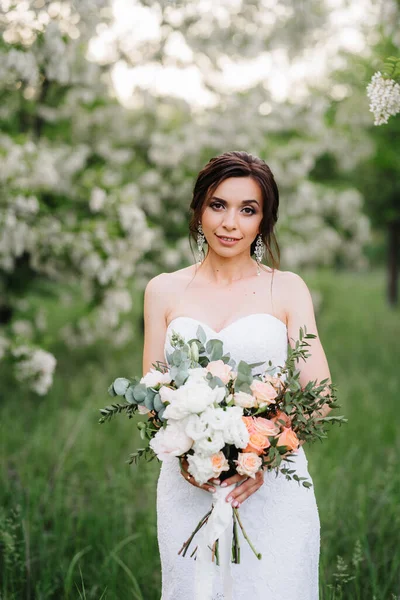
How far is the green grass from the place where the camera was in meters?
3.34

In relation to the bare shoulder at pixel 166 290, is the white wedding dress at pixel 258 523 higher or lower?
lower

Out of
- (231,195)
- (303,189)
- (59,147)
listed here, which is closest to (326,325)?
(303,189)

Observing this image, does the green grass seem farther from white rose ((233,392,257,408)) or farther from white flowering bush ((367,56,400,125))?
white flowering bush ((367,56,400,125))

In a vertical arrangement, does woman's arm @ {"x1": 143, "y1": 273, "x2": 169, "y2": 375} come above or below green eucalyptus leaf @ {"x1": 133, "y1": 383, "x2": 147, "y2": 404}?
above

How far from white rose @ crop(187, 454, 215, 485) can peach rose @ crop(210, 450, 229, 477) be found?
0.05 ft

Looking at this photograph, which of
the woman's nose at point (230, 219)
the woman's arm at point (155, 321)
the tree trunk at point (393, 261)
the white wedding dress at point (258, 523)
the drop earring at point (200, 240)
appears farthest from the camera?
the tree trunk at point (393, 261)

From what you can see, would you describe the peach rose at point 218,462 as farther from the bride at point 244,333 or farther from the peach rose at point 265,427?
the bride at point 244,333

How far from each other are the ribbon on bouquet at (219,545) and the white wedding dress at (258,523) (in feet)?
0.35

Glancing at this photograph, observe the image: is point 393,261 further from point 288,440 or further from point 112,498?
point 288,440

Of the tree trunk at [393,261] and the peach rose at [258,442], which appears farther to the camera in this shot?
the tree trunk at [393,261]

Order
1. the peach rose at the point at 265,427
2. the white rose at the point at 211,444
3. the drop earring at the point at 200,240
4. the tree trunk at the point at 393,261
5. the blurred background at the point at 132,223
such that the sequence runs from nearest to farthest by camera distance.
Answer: the white rose at the point at 211,444 < the peach rose at the point at 265,427 < the drop earring at the point at 200,240 < the blurred background at the point at 132,223 < the tree trunk at the point at 393,261

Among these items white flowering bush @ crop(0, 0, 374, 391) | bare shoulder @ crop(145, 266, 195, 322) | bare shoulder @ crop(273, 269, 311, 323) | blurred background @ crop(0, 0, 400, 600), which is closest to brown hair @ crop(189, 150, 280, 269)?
bare shoulder @ crop(273, 269, 311, 323)

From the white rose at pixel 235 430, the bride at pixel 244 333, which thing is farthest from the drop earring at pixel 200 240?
the white rose at pixel 235 430

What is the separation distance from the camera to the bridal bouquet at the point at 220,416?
2021mm
